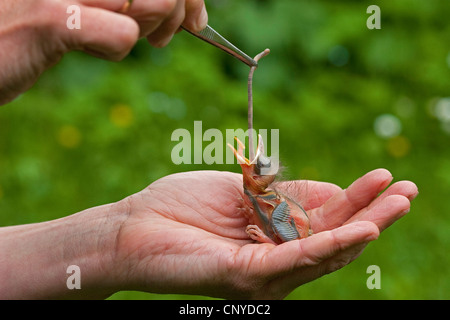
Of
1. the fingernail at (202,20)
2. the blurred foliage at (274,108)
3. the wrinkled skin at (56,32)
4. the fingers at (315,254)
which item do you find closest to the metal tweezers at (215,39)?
the fingernail at (202,20)

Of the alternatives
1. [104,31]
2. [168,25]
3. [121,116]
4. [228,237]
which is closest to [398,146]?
[121,116]

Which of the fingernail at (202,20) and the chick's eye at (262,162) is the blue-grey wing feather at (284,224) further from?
the fingernail at (202,20)

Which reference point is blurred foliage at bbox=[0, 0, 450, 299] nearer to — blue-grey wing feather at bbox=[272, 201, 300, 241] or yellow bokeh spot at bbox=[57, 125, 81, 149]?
yellow bokeh spot at bbox=[57, 125, 81, 149]

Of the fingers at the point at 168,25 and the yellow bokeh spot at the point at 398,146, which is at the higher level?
the fingers at the point at 168,25

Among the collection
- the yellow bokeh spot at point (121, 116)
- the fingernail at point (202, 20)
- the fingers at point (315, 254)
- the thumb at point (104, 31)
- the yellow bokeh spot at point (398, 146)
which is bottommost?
the fingers at point (315, 254)

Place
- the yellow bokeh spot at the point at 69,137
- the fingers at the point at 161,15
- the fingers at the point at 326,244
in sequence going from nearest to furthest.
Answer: the fingers at the point at 161,15 → the fingers at the point at 326,244 → the yellow bokeh spot at the point at 69,137

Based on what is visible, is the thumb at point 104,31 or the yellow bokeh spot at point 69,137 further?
the yellow bokeh spot at point 69,137

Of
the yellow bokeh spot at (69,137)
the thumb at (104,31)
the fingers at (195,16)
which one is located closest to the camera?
the thumb at (104,31)

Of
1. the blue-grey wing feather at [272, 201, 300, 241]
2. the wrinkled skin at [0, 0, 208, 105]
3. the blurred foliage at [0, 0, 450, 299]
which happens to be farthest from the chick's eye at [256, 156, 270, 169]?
the blurred foliage at [0, 0, 450, 299]

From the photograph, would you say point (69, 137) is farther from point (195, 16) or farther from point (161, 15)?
point (161, 15)
